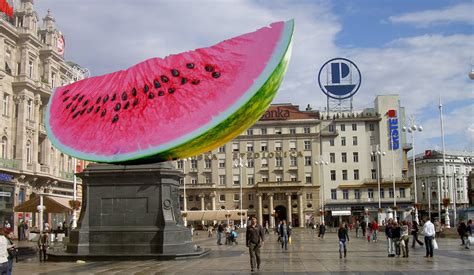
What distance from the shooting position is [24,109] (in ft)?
161

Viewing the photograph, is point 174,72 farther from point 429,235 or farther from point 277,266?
point 429,235

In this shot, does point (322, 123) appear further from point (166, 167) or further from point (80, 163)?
point (166, 167)

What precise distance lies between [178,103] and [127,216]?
449 inches

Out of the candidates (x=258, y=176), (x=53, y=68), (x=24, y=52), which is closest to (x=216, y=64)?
(x=24, y=52)

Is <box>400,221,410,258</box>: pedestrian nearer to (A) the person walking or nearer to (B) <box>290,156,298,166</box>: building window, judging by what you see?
(A) the person walking

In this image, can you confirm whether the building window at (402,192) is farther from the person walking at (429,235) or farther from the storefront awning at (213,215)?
the person walking at (429,235)

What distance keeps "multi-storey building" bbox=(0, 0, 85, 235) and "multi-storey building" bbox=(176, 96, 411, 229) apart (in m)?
45.2

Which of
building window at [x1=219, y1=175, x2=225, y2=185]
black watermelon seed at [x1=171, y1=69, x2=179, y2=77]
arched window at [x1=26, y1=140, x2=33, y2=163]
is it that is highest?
arched window at [x1=26, y1=140, x2=33, y2=163]

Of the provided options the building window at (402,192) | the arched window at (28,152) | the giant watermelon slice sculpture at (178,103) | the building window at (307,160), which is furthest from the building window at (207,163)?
the giant watermelon slice sculpture at (178,103)

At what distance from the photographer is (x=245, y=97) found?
10.6 metres

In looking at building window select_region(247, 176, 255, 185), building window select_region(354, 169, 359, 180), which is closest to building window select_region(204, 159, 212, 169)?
building window select_region(247, 176, 255, 185)

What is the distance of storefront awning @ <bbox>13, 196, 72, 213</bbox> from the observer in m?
31.2

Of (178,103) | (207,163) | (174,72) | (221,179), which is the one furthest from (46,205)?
(207,163)

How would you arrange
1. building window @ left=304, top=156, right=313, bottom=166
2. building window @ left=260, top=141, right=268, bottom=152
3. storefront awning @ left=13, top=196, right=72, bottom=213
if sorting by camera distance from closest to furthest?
1. storefront awning @ left=13, top=196, right=72, bottom=213
2. building window @ left=304, top=156, right=313, bottom=166
3. building window @ left=260, top=141, right=268, bottom=152
